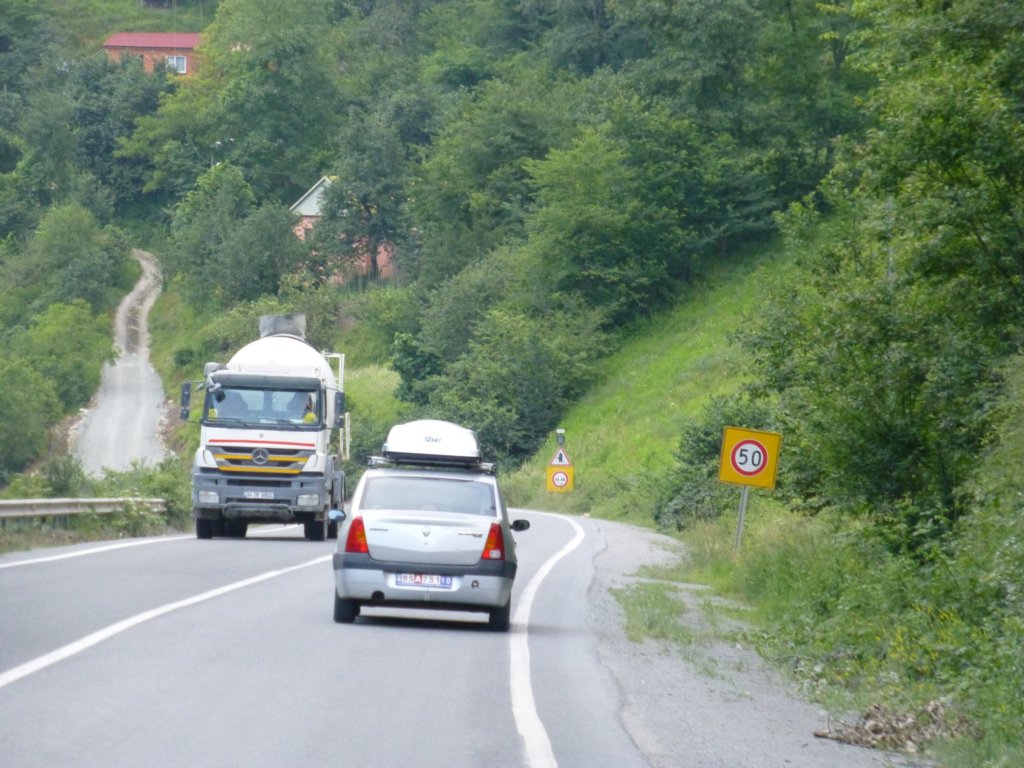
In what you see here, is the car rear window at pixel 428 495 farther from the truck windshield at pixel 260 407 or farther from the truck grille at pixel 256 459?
the truck windshield at pixel 260 407

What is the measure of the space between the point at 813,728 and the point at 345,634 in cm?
502

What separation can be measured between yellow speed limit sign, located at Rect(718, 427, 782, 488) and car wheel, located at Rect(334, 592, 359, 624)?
9.19 metres

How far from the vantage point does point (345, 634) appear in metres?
13.8

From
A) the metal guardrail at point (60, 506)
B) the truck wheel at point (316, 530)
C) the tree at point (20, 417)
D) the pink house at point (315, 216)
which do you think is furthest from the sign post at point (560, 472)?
the pink house at point (315, 216)

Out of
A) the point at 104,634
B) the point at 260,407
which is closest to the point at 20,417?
the point at 260,407

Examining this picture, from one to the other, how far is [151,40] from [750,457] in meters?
120

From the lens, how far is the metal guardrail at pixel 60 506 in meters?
23.6

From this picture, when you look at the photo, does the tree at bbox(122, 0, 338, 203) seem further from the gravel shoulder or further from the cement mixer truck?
the gravel shoulder

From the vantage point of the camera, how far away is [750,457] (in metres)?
22.4

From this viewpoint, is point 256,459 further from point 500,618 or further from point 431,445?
point 500,618

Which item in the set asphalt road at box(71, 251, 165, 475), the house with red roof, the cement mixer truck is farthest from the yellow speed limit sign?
the house with red roof

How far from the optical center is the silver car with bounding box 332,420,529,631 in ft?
46.8

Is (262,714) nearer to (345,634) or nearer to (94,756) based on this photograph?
(94,756)

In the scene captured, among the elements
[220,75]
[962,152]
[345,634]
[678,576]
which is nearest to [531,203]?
[220,75]
